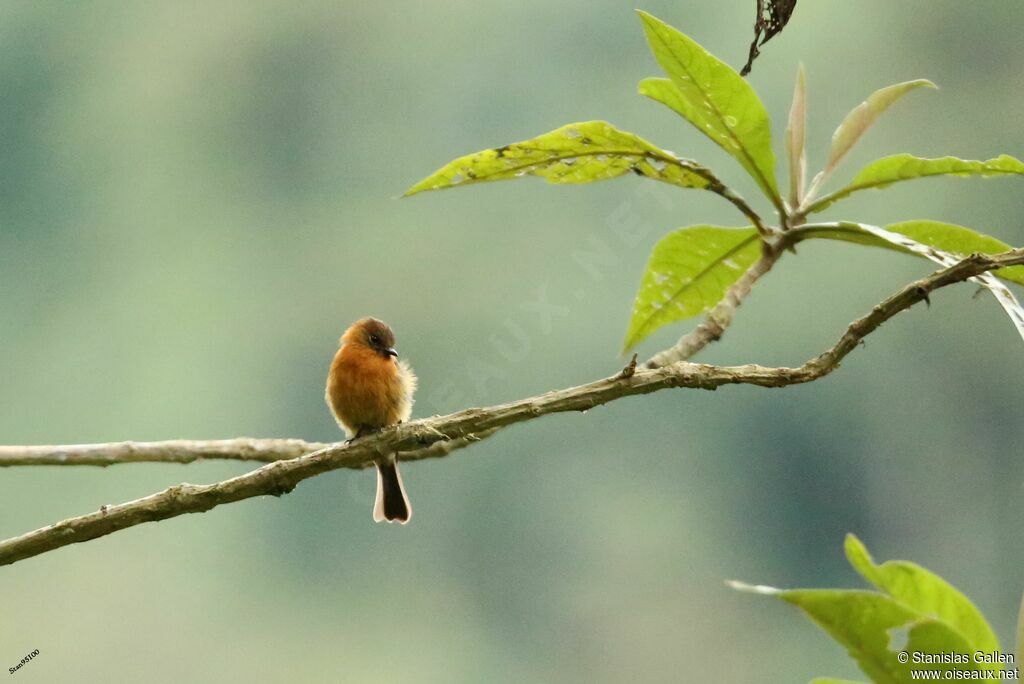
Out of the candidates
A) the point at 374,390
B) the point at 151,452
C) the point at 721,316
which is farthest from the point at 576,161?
the point at 374,390

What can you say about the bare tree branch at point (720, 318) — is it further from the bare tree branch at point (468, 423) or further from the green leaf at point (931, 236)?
Result: the bare tree branch at point (468, 423)

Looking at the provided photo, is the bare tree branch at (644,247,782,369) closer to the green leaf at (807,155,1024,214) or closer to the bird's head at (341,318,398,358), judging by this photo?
the green leaf at (807,155,1024,214)

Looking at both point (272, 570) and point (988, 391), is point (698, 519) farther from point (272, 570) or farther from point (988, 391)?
point (272, 570)

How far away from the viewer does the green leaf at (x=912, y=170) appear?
2.00 metres

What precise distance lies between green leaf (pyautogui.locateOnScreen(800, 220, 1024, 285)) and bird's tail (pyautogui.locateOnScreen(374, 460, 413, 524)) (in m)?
2.01

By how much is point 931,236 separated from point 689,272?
0.48 meters

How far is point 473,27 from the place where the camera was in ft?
79.8

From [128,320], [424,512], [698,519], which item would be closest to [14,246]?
[128,320]

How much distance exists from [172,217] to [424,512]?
27.7 ft

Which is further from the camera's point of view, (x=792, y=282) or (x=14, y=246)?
(x=14, y=246)

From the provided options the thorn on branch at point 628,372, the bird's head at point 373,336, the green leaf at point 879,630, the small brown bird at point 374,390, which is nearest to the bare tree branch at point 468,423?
the thorn on branch at point 628,372

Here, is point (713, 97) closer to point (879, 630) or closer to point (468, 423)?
point (468, 423)

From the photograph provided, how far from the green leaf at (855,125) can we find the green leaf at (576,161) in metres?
0.28

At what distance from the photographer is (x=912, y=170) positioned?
2215 millimetres
